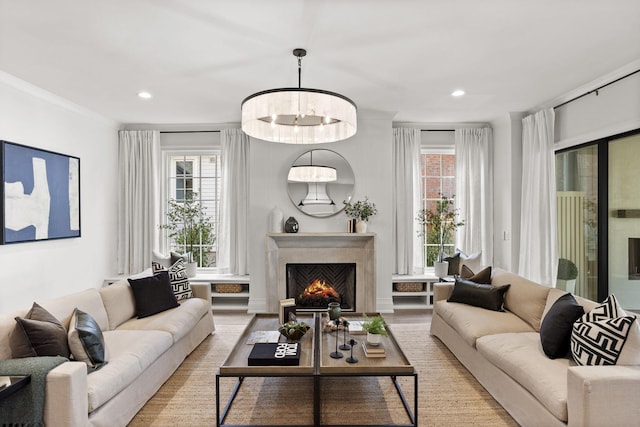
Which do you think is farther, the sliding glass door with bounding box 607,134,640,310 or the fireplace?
the fireplace

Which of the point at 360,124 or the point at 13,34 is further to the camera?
the point at 360,124

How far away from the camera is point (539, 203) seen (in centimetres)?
467

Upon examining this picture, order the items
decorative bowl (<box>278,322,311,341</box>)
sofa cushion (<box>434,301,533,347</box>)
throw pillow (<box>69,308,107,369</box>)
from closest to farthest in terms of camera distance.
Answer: throw pillow (<box>69,308,107,369</box>) → decorative bowl (<box>278,322,311,341</box>) → sofa cushion (<box>434,301,533,347</box>)

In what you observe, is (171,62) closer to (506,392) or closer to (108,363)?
(108,363)

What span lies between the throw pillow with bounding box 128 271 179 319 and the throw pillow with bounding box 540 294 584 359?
311 cm

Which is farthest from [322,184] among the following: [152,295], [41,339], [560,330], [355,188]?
[41,339]

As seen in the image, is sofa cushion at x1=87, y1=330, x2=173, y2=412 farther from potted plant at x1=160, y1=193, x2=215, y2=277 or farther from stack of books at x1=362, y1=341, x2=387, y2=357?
potted plant at x1=160, y1=193, x2=215, y2=277

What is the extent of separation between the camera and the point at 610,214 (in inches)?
154

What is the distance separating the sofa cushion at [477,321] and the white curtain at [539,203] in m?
1.43

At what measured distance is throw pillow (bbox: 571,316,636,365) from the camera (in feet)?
7.00

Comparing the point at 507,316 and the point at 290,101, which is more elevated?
the point at 290,101

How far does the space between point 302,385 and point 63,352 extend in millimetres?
1617

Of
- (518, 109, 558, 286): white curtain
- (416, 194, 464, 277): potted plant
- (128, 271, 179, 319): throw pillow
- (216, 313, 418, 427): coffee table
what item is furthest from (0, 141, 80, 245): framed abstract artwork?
(518, 109, 558, 286): white curtain

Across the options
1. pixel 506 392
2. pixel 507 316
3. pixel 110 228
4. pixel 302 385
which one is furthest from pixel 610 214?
pixel 110 228
